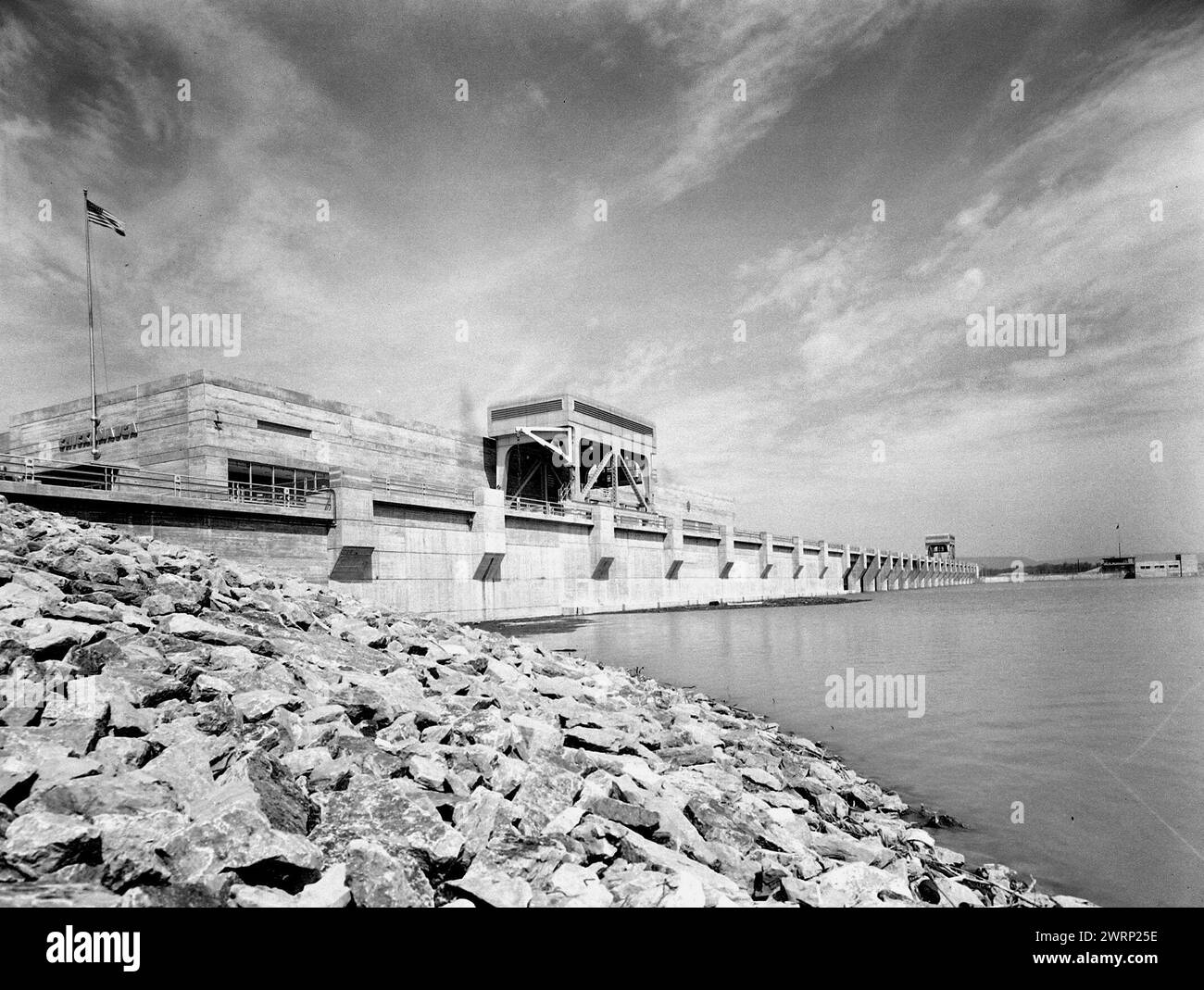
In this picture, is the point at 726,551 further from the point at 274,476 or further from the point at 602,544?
the point at 274,476

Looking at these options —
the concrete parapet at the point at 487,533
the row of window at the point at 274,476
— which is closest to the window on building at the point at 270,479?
the row of window at the point at 274,476

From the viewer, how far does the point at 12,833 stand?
3.19 m

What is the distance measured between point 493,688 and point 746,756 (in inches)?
133

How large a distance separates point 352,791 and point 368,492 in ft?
74.3

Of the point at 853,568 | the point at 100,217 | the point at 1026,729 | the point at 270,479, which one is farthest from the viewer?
the point at 853,568

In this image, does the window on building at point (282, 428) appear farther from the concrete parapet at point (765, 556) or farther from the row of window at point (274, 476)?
the concrete parapet at point (765, 556)

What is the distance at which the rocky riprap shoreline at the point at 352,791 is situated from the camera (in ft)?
10.9

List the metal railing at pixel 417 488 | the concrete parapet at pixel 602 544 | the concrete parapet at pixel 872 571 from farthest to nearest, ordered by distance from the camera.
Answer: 1. the concrete parapet at pixel 872 571
2. the concrete parapet at pixel 602 544
3. the metal railing at pixel 417 488

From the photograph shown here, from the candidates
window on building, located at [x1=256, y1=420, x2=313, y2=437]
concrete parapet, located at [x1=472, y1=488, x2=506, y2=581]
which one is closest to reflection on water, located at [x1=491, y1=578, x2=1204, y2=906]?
concrete parapet, located at [x1=472, y1=488, x2=506, y2=581]

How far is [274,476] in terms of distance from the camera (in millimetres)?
27969

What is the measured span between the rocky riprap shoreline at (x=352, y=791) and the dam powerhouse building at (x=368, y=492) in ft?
42.4

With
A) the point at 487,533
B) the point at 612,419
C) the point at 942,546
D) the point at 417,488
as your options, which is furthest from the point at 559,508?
the point at 942,546

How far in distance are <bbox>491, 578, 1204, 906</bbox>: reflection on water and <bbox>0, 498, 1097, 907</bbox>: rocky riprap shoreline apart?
1.14 m
